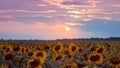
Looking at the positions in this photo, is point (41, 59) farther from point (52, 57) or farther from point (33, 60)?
point (52, 57)

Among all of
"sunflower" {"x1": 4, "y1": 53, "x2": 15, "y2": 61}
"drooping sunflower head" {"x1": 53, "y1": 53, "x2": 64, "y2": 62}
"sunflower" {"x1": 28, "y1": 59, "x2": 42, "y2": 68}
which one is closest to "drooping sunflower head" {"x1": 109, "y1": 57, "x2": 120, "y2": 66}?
"drooping sunflower head" {"x1": 53, "y1": 53, "x2": 64, "y2": 62}

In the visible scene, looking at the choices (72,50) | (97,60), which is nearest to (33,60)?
(97,60)

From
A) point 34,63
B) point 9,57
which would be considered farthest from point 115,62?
point 9,57

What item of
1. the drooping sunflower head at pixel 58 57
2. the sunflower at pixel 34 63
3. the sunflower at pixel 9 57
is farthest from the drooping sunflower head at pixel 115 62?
the sunflower at pixel 9 57

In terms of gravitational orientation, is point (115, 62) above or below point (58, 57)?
below

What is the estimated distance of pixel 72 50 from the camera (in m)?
17.0

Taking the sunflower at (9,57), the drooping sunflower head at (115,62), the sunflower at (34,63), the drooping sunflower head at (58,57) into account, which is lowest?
the drooping sunflower head at (115,62)

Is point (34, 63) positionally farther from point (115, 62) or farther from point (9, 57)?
point (115, 62)

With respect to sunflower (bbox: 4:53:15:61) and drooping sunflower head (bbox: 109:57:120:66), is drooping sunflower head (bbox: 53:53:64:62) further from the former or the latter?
drooping sunflower head (bbox: 109:57:120:66)

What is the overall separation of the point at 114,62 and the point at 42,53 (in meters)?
2.21

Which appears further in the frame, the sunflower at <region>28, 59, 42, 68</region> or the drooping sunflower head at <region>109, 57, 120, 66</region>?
the drooping sunflower head at <region>109, 57, 120, 66</region>

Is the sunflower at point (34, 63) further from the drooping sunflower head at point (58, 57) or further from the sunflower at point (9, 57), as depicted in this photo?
the sunflower at point (9, 57)

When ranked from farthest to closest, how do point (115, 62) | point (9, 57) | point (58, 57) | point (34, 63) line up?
point (9, 57)
point (58, 57)
point (115, 62)
point (34, 63)

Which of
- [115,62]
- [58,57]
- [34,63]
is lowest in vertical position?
[115,62]
